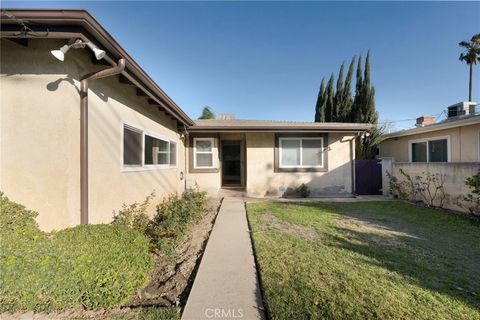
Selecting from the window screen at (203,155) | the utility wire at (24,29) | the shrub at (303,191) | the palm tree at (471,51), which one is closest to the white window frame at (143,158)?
the utility wire at (24,29)

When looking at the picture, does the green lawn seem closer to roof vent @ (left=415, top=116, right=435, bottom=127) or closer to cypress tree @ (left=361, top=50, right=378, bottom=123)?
roof vent @ (left=415, top=116, right=435, bottom=127)

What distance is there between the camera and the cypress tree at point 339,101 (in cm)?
1848

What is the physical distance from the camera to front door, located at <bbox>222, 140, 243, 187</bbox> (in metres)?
11.0

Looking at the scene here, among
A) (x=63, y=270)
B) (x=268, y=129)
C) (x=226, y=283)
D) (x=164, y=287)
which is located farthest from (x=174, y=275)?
(x=268, y=129)

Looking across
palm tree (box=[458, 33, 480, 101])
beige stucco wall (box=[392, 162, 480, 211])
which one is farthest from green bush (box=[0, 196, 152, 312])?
palm tree (box=[458, 33, 480, 101])

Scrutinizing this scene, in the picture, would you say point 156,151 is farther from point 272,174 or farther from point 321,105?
point 321,105

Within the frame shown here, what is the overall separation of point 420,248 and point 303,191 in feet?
16.8

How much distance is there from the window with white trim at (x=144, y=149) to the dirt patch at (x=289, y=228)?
3.54 metres

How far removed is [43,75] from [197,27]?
7624 millimetres

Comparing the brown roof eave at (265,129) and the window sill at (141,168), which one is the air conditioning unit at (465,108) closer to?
the brown roof eave at (265,129)

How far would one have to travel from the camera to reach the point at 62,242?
102 inches

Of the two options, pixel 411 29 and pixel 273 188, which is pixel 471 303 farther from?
pixel 411 29

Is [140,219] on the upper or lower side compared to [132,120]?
lower

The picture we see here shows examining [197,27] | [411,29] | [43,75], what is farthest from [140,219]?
[411,29]
